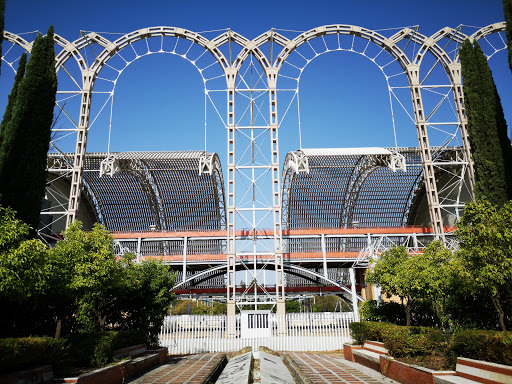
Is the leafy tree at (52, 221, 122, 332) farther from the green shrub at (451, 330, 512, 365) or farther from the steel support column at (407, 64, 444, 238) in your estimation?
the steel support column at (407, 64, 444, 238)

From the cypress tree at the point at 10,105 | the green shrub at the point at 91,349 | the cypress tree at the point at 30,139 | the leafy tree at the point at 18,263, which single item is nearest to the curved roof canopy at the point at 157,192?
the cypress tree at the point at 10,105

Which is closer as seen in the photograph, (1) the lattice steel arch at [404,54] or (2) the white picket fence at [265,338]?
(2) the white picket fence at [265,338]

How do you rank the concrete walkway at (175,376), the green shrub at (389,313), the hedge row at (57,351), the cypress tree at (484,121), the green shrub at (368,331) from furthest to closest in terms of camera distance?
the green shrub at (389,313)
the cypress tree at (484,121)
the green shrub at (368,331)
the concrete walkway at (175,376)
the hedge row at (57,351)

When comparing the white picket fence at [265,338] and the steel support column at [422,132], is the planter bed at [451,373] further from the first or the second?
the steel support column at [422,132]

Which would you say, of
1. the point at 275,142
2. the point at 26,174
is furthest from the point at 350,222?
the point at 26,174

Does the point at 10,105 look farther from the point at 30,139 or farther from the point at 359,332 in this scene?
the point at 359,332

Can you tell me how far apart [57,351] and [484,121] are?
1985cm

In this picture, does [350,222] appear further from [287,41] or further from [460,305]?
[460,305]

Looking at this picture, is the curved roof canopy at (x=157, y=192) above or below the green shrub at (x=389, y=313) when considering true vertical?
above

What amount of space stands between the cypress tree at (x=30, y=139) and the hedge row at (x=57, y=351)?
531cm

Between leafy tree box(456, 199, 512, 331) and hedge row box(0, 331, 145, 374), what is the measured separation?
10103 mm

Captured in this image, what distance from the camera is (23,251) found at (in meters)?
9.27

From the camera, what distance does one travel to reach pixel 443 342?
40.8 ft

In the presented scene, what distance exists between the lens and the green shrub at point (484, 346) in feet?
25.5
